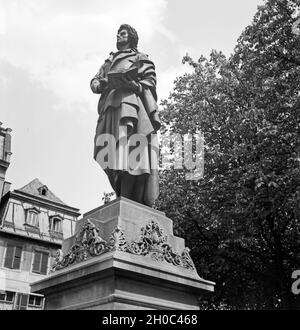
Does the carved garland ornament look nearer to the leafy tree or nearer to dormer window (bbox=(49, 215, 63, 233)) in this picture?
the leafy tree

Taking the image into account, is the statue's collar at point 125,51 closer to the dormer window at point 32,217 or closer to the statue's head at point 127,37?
the statue's head at point 127,37

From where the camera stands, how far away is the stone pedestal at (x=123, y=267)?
654cm

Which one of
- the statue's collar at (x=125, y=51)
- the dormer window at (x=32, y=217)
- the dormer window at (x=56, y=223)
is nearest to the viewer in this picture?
the statue's collar at (x=125, y=51)

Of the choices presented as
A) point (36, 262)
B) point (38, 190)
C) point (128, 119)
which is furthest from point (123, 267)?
point (38, 190)

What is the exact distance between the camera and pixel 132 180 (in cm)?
838

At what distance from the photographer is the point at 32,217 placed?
37.6m

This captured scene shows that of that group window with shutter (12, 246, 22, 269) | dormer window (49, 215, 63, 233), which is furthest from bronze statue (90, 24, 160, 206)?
dormer window (49, 215, 63, 233)

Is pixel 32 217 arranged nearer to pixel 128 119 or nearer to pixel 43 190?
pixel 43 190

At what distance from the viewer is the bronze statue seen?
Result: 8.35m

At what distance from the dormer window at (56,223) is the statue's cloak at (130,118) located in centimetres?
3094

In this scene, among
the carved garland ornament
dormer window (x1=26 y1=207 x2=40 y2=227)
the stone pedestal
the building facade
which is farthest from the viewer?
dormer window (x1=26 y1=207 x2=40 y2=227)

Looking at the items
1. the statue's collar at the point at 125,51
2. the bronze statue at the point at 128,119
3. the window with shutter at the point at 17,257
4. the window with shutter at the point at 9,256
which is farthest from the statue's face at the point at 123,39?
the window with shutter at the point at 17,257

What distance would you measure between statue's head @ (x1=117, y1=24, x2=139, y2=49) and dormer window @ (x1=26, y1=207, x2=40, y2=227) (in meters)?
30.0

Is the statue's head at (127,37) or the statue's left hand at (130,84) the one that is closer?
the statue's left hand at (130,84)
